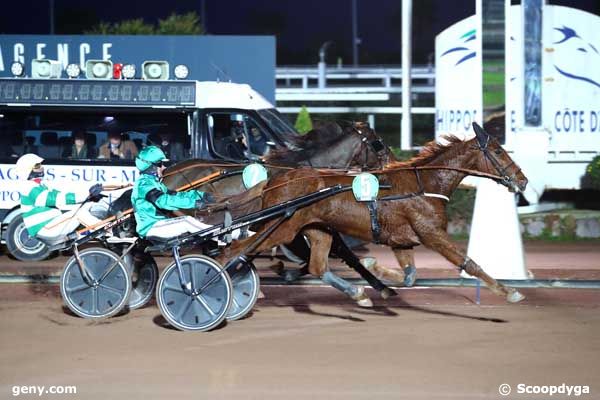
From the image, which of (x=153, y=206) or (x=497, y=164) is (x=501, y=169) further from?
(x=153, y=206)

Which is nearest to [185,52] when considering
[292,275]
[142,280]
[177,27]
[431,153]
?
[177,27]

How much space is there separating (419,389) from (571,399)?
3.12 ft

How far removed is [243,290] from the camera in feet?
29.9

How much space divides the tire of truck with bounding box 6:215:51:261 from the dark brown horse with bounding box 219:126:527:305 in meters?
5.14

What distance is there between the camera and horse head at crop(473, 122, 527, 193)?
355 inches

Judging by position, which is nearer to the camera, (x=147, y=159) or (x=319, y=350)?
(x=319, y=350)

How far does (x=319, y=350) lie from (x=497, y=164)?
8.23 feet

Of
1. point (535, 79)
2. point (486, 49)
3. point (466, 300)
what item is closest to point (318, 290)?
point (466, 300)

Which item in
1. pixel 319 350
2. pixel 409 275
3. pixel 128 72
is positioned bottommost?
pixel 319 350

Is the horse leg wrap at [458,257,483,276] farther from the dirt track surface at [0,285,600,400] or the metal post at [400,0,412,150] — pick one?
the metal post at [400,0,412,150]

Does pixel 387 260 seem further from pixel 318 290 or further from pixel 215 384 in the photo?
pixel 215 384

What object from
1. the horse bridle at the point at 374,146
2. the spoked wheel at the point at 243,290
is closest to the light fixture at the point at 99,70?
the horse bridle at the point at 374,146

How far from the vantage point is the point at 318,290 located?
10.7 metres

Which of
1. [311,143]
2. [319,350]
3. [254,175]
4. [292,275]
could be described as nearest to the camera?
[319,350]
